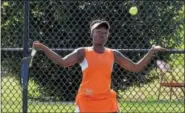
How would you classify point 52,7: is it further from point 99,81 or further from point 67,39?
point 99,81

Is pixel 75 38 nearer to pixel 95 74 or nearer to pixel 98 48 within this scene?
pixel 98 48

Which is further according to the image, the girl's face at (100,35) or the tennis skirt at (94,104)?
the girl's face at (100,35)

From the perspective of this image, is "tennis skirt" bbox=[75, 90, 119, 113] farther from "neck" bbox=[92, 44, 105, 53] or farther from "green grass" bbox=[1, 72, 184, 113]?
"green grass" bbox=[1, 72, 184, 113]

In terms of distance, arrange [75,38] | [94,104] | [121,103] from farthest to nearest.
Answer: [75,38]
[121,103]
[94,104]

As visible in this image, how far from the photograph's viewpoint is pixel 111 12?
8398 millimetres

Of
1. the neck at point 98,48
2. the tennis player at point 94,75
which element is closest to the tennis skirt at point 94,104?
the tennis player at point 94,75

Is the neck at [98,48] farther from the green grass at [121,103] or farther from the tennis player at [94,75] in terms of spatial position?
the green grass at [121,103]

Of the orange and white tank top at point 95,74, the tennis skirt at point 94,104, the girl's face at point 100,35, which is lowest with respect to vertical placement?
the tennis skirt at point 94,104

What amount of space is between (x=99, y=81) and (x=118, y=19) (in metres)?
3.61

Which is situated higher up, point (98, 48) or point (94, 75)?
point (98, 48)

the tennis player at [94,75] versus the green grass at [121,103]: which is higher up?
the tennis player at [94,75]

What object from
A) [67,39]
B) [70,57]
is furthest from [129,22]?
[70,57]

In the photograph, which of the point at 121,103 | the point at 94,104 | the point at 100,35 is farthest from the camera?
the point at 121,103

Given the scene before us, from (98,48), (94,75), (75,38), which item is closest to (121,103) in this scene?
(75,38)
